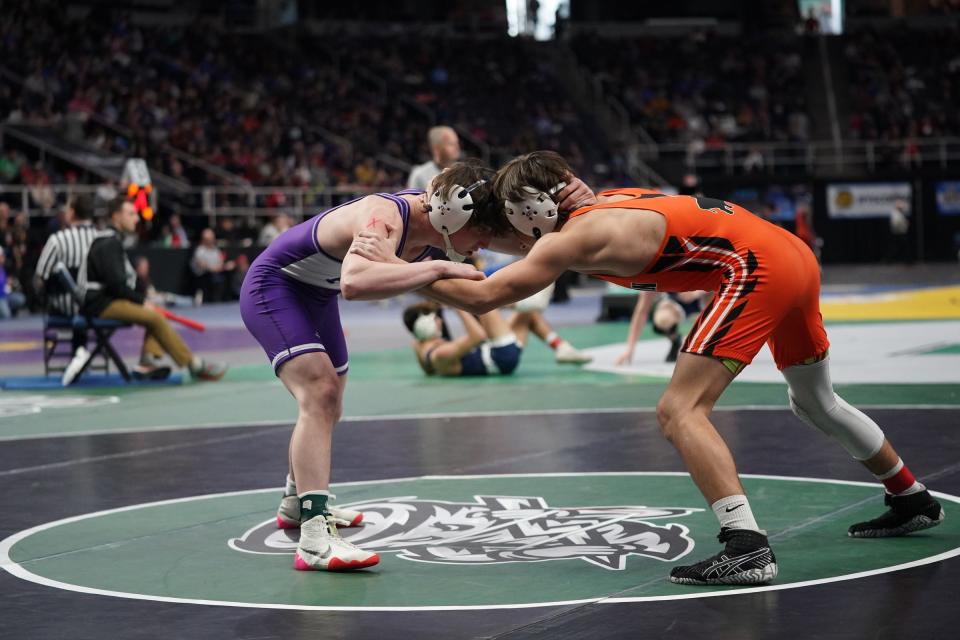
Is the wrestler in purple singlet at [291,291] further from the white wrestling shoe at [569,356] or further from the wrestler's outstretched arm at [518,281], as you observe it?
the white wrestling shoe at [569,356]

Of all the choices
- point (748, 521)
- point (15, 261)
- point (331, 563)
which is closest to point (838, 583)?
point (748, 521)

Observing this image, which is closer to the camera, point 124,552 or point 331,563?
point 331,563

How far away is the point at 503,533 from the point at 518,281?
120 centimetres

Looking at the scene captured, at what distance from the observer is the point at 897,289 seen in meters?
22.6

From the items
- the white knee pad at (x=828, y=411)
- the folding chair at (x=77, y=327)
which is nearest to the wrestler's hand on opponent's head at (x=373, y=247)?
the white knee pad at (x=828, y=411)

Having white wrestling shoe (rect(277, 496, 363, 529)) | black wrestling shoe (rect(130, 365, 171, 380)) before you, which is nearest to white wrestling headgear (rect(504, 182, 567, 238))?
white wrestling shoe (rect(277, 496, 363, 529))

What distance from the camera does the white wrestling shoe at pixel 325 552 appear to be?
4688mm

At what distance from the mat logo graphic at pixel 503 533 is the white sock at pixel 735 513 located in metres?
0.36

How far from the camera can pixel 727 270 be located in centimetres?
457

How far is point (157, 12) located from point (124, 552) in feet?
97.8

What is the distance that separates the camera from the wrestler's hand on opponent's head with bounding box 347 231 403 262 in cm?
463

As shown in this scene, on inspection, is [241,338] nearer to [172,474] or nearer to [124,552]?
[172,474]

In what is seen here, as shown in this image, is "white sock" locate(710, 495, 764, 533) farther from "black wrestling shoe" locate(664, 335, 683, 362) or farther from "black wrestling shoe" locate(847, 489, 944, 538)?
"black wrestling shoe" locate(664, 335, 683, 362)

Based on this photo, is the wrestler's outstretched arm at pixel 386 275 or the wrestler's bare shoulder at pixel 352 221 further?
the wrestler's bare shoulder at pixel 352 221
